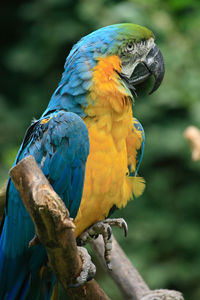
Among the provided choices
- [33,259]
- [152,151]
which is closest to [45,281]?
[33,259]

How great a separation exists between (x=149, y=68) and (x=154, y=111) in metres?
0.91

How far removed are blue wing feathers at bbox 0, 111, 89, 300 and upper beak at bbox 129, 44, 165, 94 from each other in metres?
0.32

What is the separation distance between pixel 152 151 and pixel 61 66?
80 centimetres

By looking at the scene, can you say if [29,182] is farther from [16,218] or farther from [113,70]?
[113,70]

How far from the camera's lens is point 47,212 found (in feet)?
3.50

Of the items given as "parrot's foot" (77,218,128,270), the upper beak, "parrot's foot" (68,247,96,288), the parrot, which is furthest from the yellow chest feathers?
"parrot's foot" (68,247,96,288)

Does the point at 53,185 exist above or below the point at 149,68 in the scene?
below

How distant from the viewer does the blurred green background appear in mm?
2406

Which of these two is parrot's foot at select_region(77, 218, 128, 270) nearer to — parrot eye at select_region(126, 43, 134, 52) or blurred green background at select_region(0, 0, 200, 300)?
parrot eye at select_region(126, 43, 134, 52)

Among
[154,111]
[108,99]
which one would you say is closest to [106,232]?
[108,99]

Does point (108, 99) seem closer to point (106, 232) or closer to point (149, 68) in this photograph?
point (149, 68)

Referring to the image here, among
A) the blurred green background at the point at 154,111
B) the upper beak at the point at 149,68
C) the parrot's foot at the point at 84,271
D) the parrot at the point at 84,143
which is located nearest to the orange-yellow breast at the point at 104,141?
the parrot at the point at 84,143

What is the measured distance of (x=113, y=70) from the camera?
1558 mm

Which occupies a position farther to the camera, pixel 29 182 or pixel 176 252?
pixel 176 252
